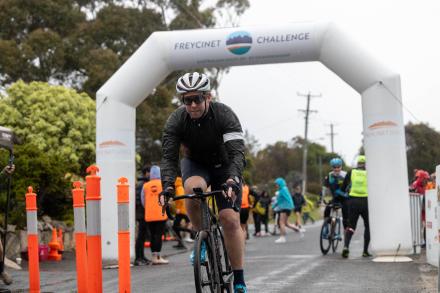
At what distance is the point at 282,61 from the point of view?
1473cm

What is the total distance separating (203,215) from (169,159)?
58 centimetres

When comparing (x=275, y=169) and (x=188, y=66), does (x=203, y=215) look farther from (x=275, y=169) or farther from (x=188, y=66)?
(x=275, y=169)

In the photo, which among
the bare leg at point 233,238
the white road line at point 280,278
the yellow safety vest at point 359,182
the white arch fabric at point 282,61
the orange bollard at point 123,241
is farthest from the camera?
the yellow safety vest at point 359,182

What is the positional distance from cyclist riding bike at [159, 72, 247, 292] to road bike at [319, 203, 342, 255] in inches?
350

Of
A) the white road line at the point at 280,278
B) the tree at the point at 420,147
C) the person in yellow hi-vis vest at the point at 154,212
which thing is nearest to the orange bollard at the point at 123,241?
the white road line at the point at 280,278

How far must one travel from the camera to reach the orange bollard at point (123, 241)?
23.2ft

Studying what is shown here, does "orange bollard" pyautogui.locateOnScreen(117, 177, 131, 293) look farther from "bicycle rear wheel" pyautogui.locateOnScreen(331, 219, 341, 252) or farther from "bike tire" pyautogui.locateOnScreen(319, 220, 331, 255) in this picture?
"bicycle rear wheel" pyautogui.locateOnScreen(331, 219, 341, 252)

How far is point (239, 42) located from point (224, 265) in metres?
7.90

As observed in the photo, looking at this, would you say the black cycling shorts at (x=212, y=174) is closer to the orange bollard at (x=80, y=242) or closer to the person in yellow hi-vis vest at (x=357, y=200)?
the orange bollard at (x=80, y=242)

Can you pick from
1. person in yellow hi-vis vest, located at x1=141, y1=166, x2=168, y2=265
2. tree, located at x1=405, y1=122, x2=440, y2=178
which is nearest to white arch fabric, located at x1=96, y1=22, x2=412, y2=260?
person in yellow hi-vis vest, located at x1=141, y1=166, x2=168, y2=265

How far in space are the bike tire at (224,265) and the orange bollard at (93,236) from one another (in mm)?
1097

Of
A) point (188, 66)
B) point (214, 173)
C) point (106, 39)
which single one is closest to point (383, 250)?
point (188, 66)

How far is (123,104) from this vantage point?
14773 mm

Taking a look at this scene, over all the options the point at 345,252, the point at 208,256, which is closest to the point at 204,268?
the point at 208,256
